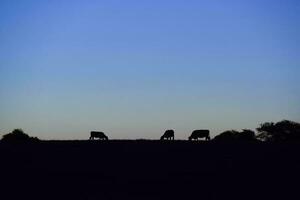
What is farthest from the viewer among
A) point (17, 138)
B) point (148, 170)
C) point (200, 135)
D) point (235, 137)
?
point (235, 137)

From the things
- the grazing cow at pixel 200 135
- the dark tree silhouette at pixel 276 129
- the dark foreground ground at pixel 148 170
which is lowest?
the dark foreground ground at pixel 148 170

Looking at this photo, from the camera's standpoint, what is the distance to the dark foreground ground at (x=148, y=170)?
2703 centimetres

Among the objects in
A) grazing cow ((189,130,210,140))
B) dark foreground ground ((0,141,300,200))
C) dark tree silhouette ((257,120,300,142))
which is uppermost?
dark tree silhouette ((257,120,300,142))

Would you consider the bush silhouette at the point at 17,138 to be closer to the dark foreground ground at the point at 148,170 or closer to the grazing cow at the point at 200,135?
the dark foreground ground at the point at 148,170

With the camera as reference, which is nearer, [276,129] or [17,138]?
[17,138]

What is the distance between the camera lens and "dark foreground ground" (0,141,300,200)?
88.7 ft

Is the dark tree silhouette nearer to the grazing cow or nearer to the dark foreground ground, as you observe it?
the grazing cow

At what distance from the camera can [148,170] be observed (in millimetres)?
30000

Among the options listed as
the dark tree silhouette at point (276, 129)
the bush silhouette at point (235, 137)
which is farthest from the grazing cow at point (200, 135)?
the dark tree silhouette at point (276, 129)

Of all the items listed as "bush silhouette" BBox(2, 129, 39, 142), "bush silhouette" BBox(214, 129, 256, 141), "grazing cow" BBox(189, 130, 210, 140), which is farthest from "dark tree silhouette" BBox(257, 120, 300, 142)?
"grazing cow" BBox(189, 130, 210, 140)

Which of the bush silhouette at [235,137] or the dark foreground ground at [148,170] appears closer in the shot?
the dark foreground ground at [148,170]

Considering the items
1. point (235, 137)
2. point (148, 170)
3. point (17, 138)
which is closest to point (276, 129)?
point (235, 137)

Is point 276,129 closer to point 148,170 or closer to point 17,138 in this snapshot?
point 17,138

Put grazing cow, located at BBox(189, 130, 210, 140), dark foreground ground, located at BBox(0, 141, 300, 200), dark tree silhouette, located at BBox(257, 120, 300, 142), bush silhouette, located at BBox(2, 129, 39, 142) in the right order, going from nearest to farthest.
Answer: dark foreground ground, located at BBox(0, 141, 300, 200), bush silhouette, located at BBox(2, 129, 39, 142), grazing cow, located at BBox(189, 130, 210, 140), dark tree silhouette, located at BBox(257, 120, 300, 142)
